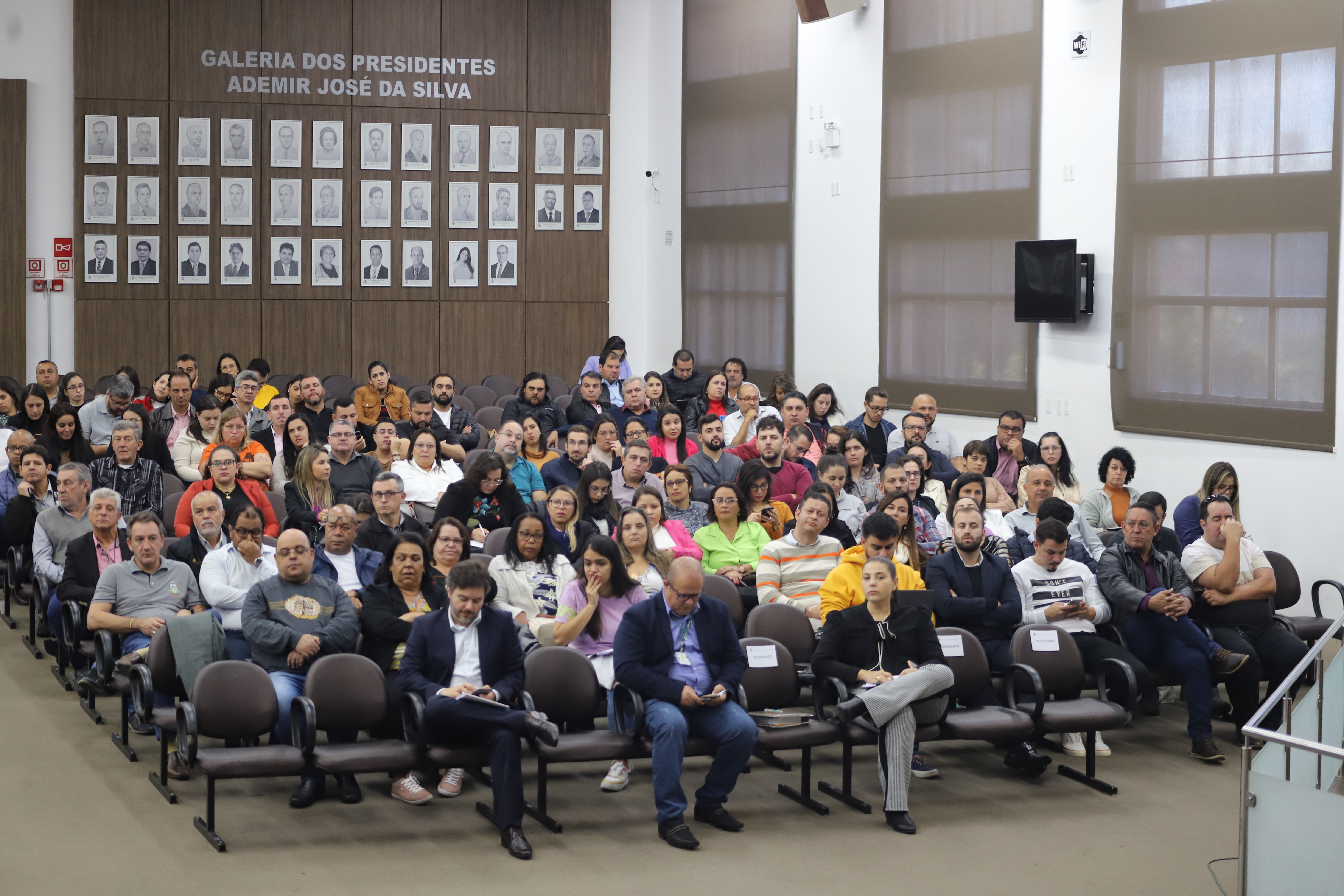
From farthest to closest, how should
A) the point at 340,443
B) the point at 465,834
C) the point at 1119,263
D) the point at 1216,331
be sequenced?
1. the point at 1119,263
2. the point at 1216,331
3. the point at 340,443
4. the point at 465,834

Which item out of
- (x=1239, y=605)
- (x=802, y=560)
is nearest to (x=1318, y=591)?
(x=1239, y=605)

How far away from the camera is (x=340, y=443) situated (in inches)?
337

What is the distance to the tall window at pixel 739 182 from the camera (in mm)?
13766

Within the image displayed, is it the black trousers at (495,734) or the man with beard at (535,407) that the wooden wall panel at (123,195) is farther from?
the black trousers at (495,734)

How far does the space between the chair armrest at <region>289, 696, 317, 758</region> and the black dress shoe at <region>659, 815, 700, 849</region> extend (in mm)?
1430

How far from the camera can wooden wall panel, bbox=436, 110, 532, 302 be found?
15.4 m

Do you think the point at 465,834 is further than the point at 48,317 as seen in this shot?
No

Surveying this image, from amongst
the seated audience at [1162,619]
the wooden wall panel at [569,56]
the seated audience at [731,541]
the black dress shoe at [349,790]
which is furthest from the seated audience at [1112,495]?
the wooden wall panel at [569,56]

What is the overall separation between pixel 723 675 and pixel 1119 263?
578 centimetres

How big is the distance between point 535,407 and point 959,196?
4.01 meters

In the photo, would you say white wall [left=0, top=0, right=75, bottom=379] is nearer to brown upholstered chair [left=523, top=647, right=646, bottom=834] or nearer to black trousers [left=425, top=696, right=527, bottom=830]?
brown upholstered chair [left=523, top=647, right=646, bottom=834]

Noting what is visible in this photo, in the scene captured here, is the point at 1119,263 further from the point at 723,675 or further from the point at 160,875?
the point at 160,875

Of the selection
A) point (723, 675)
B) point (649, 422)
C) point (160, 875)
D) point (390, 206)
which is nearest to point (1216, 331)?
point (649, 422)

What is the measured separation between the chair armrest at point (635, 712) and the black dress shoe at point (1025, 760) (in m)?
1.92
